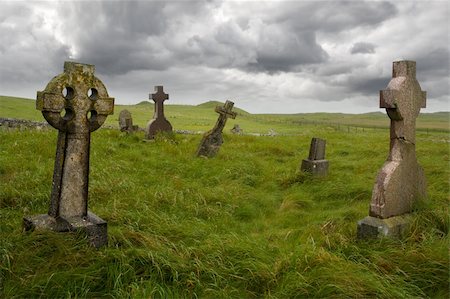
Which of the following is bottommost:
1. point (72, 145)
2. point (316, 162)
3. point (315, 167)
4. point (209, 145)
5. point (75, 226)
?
point (75, 226)

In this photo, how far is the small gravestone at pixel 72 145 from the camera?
5.22 m

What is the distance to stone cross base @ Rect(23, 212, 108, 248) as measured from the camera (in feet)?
16.9

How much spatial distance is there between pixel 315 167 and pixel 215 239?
256 inches

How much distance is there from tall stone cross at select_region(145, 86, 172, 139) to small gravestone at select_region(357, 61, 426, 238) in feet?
40.4

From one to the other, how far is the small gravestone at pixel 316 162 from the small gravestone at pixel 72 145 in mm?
6961

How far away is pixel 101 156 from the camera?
39.7 ft

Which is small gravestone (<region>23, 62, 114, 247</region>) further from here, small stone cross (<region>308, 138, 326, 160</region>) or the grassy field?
small stone cross (<region>308, 138, 326, 160</region>)

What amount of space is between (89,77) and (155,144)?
33.5 ft

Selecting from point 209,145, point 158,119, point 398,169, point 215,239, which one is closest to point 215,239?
point 215,239

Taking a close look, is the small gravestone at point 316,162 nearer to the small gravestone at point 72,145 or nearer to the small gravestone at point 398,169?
the small gravestone at point 398,169

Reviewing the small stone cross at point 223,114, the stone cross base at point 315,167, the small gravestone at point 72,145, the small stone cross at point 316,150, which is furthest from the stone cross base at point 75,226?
the small stone cross at point 223,114

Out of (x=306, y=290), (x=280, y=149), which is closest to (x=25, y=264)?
(x=306, y=290)

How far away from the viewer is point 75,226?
5.18 m

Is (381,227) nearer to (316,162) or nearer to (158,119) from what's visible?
(316,162)
